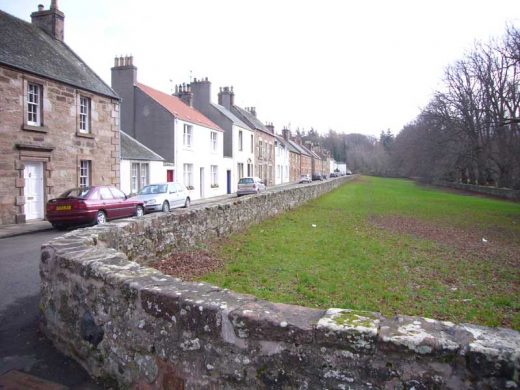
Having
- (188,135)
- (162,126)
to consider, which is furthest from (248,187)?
(162,126)

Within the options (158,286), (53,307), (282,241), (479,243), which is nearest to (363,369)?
(158,286)

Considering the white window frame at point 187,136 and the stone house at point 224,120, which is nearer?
the white window frame at point 187,136

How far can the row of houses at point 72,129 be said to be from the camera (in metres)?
15.4

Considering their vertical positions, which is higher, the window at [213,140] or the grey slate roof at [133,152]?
the window at [213,140]

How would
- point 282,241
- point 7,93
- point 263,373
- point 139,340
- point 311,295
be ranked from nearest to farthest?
point 263,373, point 139,340, point 311,295, point 282,241, point 7,93

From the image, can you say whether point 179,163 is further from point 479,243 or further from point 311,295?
point 311,295

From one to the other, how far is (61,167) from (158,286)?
16989mm

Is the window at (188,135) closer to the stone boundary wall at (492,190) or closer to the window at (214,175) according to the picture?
the window at (214,175)

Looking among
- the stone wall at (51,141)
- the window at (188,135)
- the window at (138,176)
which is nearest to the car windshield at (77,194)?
the stone wall at (51,141)

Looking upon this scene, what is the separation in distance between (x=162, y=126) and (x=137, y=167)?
5.56 metres

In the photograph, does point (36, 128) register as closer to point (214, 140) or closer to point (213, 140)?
point (213, 140)

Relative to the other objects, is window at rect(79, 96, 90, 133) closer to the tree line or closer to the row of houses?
the row of houses

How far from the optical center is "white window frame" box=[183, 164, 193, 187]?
30656 mm

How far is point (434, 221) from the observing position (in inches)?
687
